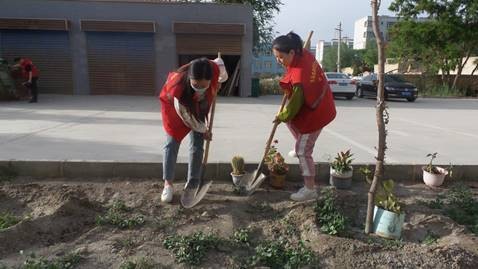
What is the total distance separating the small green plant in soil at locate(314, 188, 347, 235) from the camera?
10.9 feet

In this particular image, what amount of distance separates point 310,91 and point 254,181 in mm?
1188

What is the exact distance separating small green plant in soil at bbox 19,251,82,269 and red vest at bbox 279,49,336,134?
2.29 metres

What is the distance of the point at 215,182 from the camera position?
4.64 metres

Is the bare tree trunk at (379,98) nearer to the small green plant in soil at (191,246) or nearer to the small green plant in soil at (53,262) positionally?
the small green plant in soil at (191,246)

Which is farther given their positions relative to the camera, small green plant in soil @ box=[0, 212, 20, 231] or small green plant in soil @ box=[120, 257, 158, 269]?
small green plant in soil @ box=[0, 212, 20, 231]

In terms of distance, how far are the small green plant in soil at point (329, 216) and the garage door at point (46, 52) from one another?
1612 cm

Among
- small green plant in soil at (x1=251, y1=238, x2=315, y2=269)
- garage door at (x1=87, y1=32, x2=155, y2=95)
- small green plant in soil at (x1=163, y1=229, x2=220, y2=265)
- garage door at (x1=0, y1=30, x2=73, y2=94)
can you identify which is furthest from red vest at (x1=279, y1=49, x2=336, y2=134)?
garage door at (x1=0, y1=30, x2=73, y2=94)

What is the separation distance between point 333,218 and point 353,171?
4.76 ft

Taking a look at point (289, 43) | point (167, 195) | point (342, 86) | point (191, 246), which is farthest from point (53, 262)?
point (342, 86)

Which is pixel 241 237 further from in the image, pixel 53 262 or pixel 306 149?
pixel 53 262

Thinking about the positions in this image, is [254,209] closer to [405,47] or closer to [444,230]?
[444,230]

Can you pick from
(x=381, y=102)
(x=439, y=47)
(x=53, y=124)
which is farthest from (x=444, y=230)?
(x=439, y=47)

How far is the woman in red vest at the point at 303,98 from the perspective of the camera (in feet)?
12.3

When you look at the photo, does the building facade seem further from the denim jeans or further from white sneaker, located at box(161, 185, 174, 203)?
white sneaker, located at box(161, 185, 174, 203)
